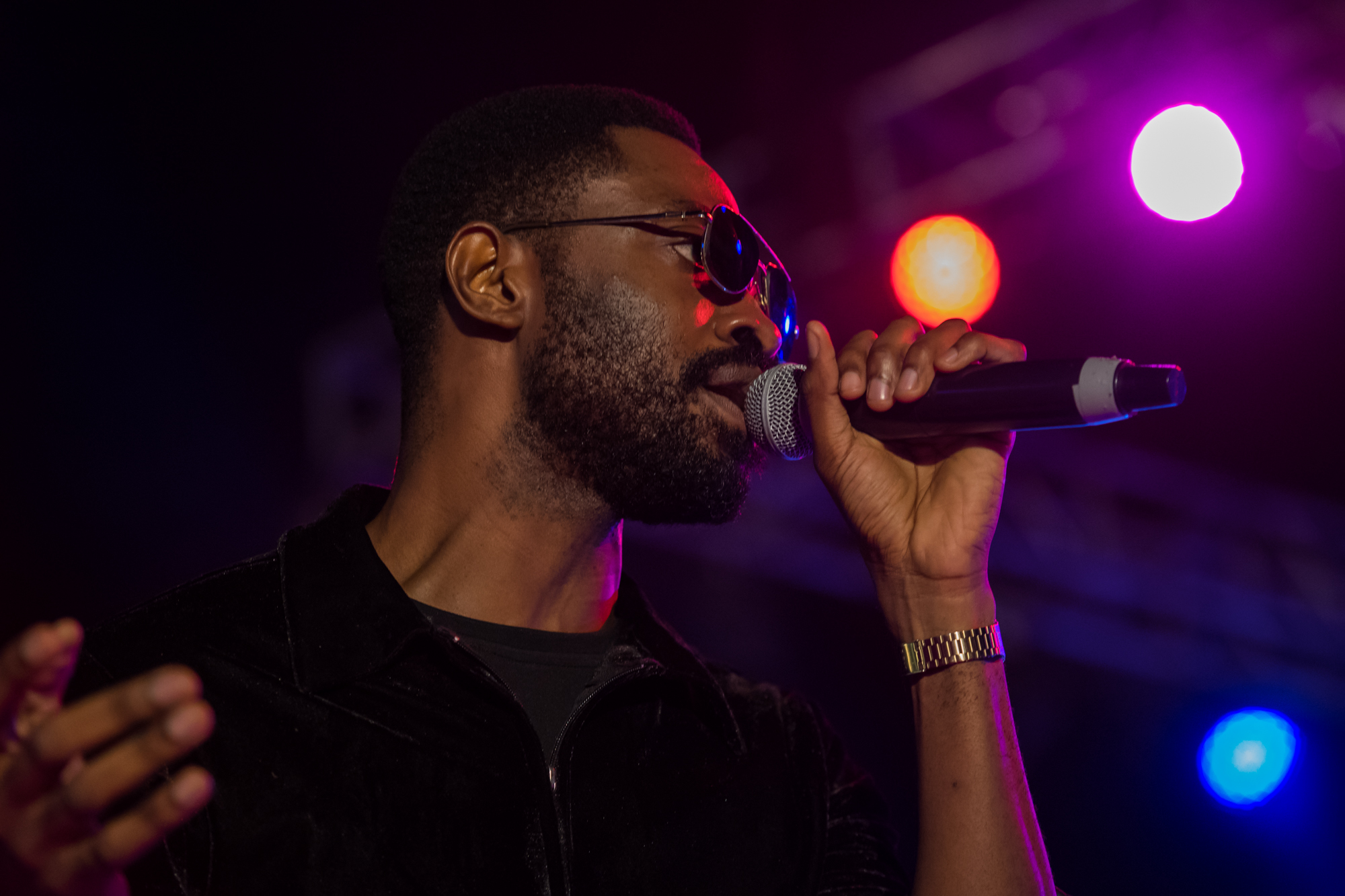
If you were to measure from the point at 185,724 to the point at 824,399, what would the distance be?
1292mm

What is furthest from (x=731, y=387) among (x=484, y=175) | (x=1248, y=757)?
(x=1248, y=757)

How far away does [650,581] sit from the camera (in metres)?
6.90

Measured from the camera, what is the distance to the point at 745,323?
2.20 m

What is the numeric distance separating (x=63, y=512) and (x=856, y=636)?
16.2ft

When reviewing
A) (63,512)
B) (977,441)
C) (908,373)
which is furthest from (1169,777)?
(63,512)

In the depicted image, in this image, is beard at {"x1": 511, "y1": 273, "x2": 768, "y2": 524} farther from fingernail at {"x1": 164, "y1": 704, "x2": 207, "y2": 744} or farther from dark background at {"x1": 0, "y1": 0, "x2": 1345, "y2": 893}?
dark background at {"x1": 0, "y1": 0, "x2": 1345, "y2": 893}

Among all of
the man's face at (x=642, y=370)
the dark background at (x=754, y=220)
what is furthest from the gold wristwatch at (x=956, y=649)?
the dark background at (x=754, y=220)

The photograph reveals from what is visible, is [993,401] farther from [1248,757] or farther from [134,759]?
[1248,757]

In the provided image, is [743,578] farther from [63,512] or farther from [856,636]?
[63,512]

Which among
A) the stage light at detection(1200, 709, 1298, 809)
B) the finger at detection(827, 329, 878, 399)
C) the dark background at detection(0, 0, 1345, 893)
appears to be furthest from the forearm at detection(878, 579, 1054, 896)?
the stage light at detection(1200, 709, 1298, 809)

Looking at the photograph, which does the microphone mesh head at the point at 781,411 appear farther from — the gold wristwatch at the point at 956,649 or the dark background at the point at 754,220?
the dark background at the point at 754,220

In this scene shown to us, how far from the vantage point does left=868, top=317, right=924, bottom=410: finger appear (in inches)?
70.1

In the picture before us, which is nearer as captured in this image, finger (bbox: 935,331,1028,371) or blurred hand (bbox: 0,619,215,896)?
blurred hand (bbox: 0,619,215,896)

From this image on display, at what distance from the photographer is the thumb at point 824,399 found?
72.1 inches
